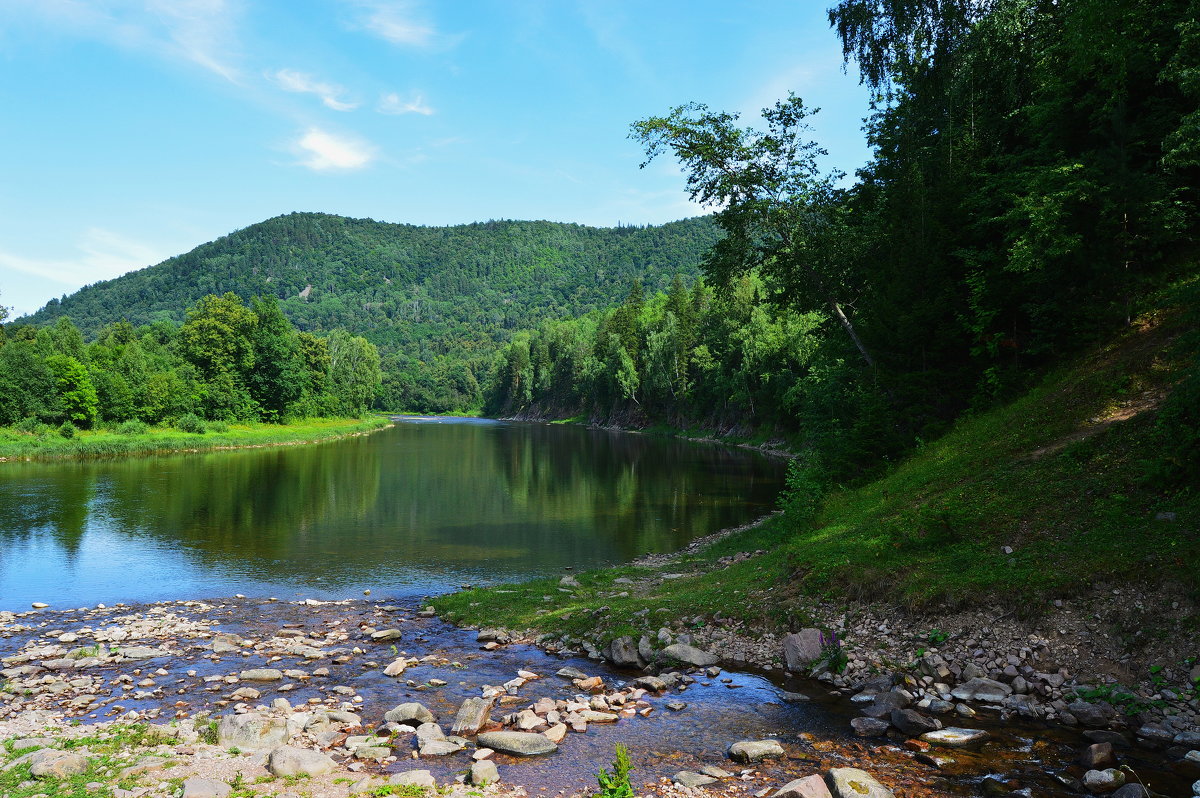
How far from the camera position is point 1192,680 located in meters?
10.7

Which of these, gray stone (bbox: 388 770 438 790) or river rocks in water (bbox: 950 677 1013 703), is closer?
gray stone (bbox: 388 770 438 790)

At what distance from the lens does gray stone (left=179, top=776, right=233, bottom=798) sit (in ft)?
29.4

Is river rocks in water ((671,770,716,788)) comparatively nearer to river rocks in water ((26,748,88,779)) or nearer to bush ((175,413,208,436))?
river rocks in water ((26,748,88,779))

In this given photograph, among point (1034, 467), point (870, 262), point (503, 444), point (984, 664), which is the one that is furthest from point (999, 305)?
point (503, 444)

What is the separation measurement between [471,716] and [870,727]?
6.88m

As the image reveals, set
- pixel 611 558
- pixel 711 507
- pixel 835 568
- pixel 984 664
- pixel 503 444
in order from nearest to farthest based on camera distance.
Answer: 1. pixel 984 664
2. pixel 835 568
3. pixel 611 558
4. pixel 711 507
5. pixel 503 444

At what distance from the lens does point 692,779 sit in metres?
9.85

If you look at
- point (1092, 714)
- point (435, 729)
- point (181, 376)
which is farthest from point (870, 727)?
point (181, 376)

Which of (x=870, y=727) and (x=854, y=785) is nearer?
(x=854, y=785)

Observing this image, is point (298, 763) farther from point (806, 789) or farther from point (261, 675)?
point (806, 789)

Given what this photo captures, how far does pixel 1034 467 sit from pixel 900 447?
7.28 metres

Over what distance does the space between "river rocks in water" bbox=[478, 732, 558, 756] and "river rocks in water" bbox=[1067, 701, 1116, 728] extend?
339 inches

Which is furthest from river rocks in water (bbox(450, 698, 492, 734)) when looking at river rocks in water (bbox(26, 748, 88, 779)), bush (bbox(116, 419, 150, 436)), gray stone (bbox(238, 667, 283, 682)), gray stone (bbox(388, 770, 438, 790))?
bush (bbox(116, 419, 150, 436))

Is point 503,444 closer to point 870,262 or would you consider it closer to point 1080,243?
point 870,262
